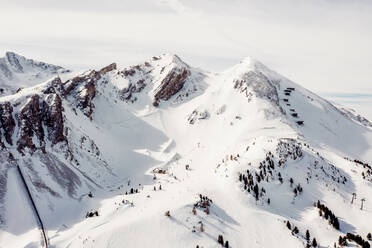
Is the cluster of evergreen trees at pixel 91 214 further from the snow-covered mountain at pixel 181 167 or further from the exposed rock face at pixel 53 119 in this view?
the exposed rock face at pixel 53 119

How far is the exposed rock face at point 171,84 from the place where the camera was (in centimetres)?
11378

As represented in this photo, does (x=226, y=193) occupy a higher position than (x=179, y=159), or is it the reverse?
(x=226, y=193)

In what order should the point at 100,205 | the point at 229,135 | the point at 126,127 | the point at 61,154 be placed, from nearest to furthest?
the point at 100,205 < the point at 61,154 < the point at 229,135 < the point at 126,127

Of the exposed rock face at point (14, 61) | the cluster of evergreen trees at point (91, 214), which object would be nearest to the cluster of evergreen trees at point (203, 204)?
the cluster of evergreen trees at point (91, 214)

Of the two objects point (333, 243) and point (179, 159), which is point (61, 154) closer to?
point (179, 159)

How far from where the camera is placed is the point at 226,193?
148 feet

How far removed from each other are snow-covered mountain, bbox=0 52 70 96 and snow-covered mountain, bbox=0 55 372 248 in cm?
4274

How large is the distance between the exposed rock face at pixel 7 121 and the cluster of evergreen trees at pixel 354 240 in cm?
5426

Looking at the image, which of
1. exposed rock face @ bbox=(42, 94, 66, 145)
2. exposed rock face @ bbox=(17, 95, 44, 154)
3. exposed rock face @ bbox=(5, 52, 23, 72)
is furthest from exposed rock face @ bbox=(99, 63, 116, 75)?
exposed rock face @ bbox=(17, 95, 44, 154)

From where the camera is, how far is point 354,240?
35.1m

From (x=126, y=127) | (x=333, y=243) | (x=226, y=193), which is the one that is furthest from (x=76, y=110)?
(x=333, y=243)

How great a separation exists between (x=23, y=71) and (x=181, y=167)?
373 ft

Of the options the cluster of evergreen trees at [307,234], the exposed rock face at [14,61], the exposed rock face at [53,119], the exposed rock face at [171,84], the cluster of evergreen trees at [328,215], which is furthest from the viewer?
the exposed rock face at [14,61]

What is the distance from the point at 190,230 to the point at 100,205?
20.8 metres
